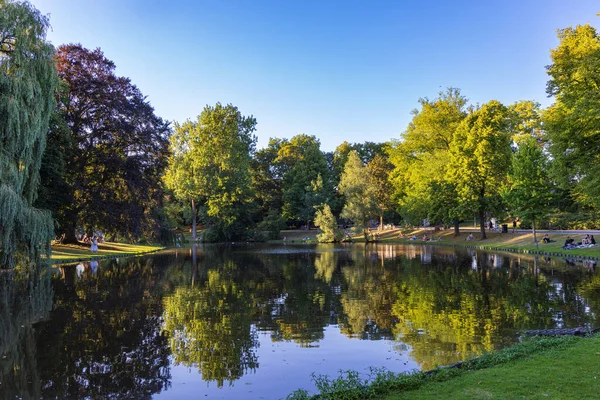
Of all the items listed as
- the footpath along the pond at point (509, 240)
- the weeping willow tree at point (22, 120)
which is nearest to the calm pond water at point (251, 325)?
the weeping willow tree at point (22, 120)

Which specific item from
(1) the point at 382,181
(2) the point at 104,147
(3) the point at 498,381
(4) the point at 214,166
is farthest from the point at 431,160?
(3) the point at 498,381

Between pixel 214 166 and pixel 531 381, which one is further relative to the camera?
pixel 214 166

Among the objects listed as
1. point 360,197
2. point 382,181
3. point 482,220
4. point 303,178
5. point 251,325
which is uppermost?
point 303,178

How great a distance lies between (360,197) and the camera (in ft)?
186

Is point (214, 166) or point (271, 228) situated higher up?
point (214, 166)

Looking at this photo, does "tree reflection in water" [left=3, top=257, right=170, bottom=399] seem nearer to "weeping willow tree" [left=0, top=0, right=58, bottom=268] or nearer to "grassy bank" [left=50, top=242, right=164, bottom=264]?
"weeping willow tree" [left=0, top=0, right=58, bottom=268]

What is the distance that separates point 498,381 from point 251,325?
24.3ft

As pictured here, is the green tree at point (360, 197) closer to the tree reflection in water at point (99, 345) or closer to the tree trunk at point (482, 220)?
the tree trunk at point (482, 220)

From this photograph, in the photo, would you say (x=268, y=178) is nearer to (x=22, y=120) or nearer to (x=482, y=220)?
(x=482, y=220)

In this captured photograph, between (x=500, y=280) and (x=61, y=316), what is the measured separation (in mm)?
17574

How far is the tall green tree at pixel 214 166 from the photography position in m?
61.7

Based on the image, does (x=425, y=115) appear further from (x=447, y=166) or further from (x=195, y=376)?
(x=195, y=376)

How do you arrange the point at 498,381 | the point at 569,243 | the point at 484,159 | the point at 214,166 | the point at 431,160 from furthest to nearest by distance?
the point at 214,166
the point at 431,160
the point at 484,159
the point at 569,243
the point at 498,381

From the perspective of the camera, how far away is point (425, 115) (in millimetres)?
53344
